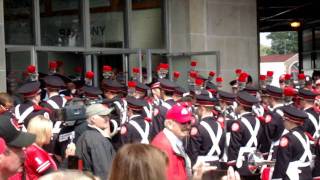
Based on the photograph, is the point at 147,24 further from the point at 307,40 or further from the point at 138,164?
the point at 307,40

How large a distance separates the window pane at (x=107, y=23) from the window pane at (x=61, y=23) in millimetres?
449


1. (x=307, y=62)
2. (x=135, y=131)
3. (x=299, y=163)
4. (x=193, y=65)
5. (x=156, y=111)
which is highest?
Answer: (x=193, y=65)

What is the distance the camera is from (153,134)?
9.31 meters

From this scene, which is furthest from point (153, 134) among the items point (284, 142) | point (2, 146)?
point (2, 146)

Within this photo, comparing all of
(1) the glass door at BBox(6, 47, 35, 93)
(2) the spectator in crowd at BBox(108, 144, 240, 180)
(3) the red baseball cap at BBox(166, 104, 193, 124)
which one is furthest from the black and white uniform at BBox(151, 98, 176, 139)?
(2) the spectator in crowd at BBox(108, 144, 240, 180)

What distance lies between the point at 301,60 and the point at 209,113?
22.4m

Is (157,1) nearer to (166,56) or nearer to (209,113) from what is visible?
(166,56)

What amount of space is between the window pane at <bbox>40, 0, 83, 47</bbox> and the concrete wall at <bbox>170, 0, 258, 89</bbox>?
9.54 ft

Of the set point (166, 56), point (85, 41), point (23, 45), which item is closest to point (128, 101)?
point (23, 45)

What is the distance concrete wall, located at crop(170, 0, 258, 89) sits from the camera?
16.1m

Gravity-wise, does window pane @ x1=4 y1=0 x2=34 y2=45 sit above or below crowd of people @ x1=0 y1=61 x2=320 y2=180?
above

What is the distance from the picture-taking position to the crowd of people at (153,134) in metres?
4.02

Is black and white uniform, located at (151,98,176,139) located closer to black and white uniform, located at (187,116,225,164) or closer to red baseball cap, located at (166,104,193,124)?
black and white uniform, located at (187,116,225,164)

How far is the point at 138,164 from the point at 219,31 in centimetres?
1344
